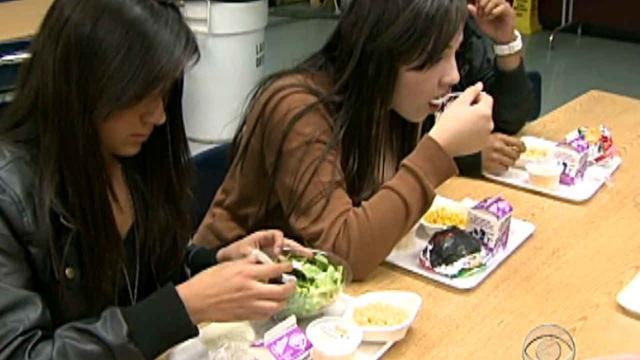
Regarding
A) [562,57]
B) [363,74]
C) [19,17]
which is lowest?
→ [562,57]

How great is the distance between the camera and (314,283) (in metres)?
1.19

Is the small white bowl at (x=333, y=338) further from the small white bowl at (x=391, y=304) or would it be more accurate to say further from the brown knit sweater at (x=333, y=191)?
the brown knit sweater at (x=333, y=191)

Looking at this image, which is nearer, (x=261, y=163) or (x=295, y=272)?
(x=295, y=272)

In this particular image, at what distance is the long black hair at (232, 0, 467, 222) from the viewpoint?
1404 mm

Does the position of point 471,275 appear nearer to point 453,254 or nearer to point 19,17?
point 453,254

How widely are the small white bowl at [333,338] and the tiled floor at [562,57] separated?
3174mm

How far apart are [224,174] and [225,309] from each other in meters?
0.57

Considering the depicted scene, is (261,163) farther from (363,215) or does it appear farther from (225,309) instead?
(225,309)

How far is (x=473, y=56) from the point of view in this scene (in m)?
2.12

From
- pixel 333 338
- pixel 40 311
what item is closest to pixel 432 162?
pixel 333 338

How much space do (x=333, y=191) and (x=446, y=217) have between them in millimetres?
254

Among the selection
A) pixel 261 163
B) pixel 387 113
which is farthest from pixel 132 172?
pixel 387 113

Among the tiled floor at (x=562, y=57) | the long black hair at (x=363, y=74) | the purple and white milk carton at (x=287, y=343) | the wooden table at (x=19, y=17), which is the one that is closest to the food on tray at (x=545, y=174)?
the long black hair at (x=363, y=74)

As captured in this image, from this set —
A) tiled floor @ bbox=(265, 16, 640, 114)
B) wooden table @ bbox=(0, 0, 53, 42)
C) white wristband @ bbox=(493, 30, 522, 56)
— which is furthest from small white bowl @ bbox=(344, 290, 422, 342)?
tiled floor @ bbox=(265, 16, 640, 114)
